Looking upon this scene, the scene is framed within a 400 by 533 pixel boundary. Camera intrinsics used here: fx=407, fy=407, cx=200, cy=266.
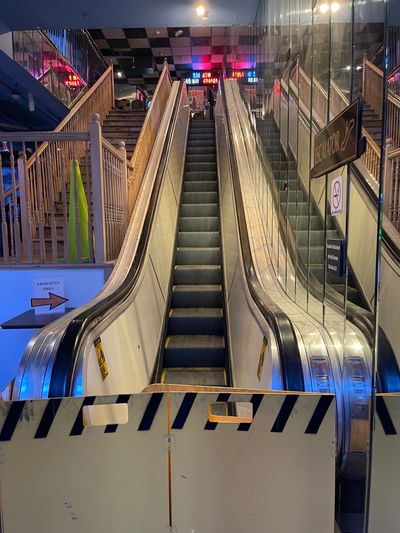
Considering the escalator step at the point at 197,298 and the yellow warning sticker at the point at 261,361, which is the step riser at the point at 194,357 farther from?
the yellow warning sticker at the point at 261,361

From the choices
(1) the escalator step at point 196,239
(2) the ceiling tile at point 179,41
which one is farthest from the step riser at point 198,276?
(2) the ceiling tile at point 179,41

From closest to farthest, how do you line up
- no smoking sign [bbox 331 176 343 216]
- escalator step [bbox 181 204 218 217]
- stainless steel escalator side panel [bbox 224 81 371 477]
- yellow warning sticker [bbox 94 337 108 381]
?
stainless steel escalator side panel [bbox 224 81 371 477]
no smoking sign [bbox 331 176 343 216]
yellow warning sticker [bbox 94 337 108 381]
escalator step [bbox 181 204 218 217]

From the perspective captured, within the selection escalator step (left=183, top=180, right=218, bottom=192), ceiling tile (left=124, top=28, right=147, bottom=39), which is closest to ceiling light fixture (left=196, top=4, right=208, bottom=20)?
escalator step (left=183, top=180, right=218, bottom=192)

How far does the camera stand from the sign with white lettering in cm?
348

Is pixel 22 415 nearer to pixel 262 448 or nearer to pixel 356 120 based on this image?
pixel 262 448

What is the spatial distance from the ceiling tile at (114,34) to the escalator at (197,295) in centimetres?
1029

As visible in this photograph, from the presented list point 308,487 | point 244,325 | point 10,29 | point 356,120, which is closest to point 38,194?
point 244,325

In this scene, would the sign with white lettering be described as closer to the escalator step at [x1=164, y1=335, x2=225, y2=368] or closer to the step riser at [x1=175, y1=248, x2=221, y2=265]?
the escalator step at [x1=164, y1=335, x2=225, y2=368]

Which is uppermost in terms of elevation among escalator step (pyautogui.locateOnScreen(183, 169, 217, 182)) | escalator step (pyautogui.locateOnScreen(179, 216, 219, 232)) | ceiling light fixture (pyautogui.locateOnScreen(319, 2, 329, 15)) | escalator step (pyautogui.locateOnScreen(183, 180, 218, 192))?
ceiling light fixture (pyautogui.locateOnScreen(319, 2, 329, 15))

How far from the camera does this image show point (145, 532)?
1390 millimetres

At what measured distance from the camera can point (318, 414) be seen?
136 cm

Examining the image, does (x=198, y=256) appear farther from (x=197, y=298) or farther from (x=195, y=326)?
(x=195, y=326)

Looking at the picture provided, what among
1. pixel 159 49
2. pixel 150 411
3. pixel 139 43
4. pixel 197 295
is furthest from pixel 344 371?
pixel 159 49

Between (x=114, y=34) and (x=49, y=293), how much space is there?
14292 millimetres
